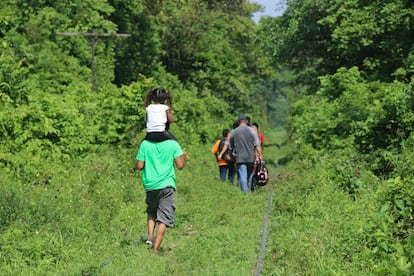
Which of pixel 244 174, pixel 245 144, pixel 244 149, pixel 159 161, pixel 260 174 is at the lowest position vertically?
pixel 260 174

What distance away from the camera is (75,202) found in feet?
38.7

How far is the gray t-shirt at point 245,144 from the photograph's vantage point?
15.8 metres

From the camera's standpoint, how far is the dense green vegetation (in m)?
8.48

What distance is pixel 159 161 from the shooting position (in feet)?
30.0

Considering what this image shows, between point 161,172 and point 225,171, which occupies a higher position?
point 161,172

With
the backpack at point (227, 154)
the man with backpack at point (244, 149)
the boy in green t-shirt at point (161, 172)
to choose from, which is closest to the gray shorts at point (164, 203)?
the boy in green t-shirt at point (161, 172)

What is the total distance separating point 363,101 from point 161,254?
12.1 m

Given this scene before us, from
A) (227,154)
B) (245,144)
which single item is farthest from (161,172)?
(227,154)

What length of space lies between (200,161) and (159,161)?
46.0ft

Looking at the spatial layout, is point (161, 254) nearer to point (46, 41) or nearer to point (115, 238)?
point (115, 238)

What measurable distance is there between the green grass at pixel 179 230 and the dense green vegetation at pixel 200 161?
3 cm

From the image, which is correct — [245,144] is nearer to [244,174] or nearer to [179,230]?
[244,174]

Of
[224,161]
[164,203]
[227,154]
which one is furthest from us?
[224,161]

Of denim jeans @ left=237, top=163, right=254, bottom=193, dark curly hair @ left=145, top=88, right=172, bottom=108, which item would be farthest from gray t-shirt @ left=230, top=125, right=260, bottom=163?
dark curly hair @ left=145, top=88, right=172, bottom=108
